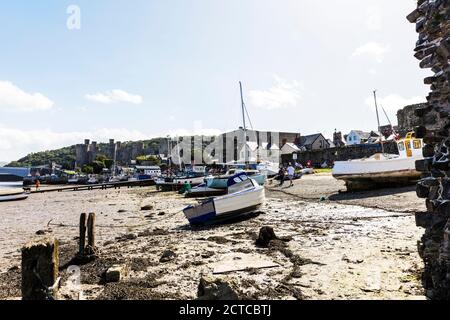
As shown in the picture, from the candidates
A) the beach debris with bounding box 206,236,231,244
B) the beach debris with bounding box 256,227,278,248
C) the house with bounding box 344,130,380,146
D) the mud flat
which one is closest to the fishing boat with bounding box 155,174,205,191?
the mud flat

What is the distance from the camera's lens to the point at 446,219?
467 cm

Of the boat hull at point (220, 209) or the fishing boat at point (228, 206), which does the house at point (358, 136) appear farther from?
the boat hull at point (220, 209)

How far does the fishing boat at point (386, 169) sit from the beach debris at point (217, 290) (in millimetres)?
19346

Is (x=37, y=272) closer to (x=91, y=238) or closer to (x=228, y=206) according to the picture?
(x=91, y=238)

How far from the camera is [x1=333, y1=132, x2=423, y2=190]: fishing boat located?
823 inches

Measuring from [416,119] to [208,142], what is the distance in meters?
114

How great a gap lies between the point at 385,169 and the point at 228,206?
13.2 meters

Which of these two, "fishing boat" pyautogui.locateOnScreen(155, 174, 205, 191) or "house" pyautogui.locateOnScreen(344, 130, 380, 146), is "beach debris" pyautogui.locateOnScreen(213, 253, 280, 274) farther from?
"house" pyautogui.locateOnScreen(344, 130, 380, 146)

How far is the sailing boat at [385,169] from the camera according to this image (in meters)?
20.9

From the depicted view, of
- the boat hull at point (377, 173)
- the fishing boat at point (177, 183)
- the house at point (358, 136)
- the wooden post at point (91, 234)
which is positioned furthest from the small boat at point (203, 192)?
the house at point (358, 136)

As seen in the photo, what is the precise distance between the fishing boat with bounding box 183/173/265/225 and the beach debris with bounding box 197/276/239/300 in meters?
8.34
